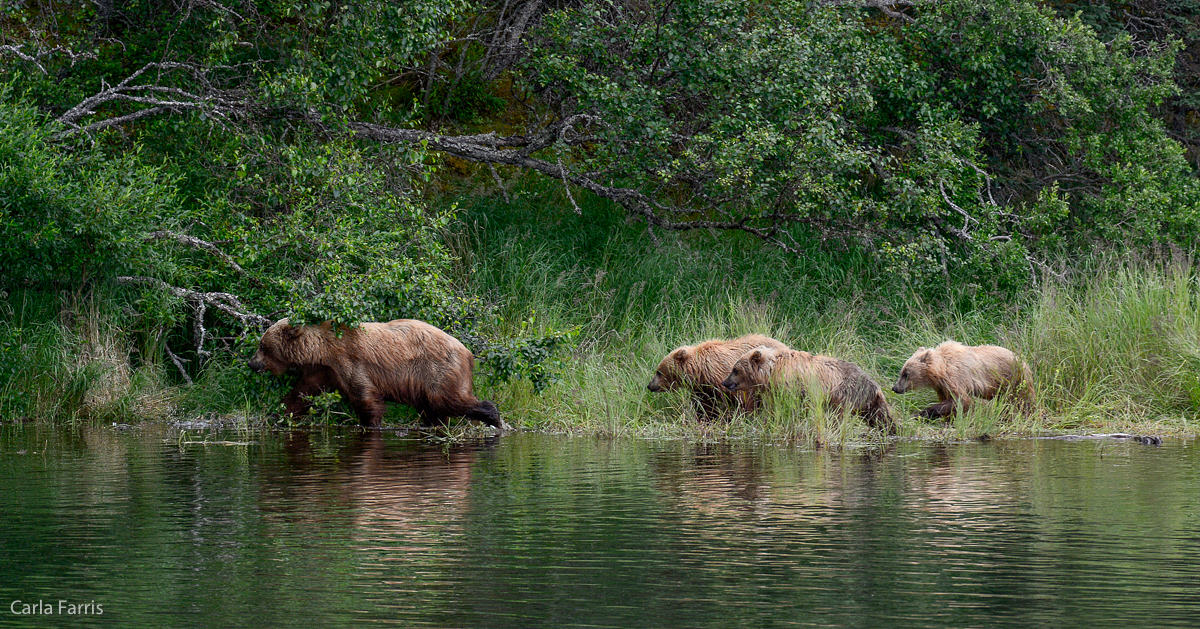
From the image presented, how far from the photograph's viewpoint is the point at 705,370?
12383 mm

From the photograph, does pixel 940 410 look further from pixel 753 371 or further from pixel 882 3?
pixel 882 3

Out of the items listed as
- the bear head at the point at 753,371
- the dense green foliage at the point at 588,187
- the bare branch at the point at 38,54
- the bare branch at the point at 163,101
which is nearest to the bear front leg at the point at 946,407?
the dense green foliage at the point at 588,187

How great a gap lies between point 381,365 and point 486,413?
106 centimetres

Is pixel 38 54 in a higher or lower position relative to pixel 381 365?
higher

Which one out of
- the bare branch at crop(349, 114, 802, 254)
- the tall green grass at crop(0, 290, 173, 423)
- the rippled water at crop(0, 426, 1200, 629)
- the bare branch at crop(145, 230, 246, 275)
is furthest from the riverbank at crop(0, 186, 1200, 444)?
the rippled water at crop(0, 426, 1200, 629)

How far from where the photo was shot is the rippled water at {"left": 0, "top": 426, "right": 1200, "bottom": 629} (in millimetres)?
5102

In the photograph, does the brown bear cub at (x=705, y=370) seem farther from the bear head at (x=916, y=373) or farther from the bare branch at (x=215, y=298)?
A: the bare branch at (x=215, y=298)

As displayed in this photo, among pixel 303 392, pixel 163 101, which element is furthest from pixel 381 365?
pixel 163 101

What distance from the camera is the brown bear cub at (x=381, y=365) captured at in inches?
487

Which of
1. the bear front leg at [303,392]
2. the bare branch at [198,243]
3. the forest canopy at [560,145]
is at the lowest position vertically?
the bear front leg at [303,392]

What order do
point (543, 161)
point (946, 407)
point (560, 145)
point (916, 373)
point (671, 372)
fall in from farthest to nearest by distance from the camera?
1. point (543, 161)
2. point (560, 145)
3. point (671, 372)
4. point (916, 373)
5. point (946, 407)

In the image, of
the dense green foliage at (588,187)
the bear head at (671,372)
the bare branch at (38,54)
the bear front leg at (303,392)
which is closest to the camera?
the bear head at (671,372)

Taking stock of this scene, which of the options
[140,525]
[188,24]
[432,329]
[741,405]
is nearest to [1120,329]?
[741,405]

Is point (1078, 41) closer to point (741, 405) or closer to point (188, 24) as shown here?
point (741, 405)
